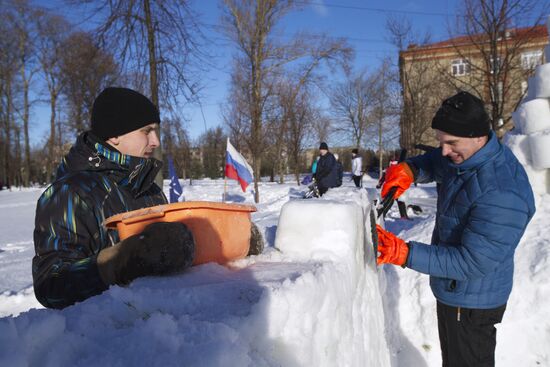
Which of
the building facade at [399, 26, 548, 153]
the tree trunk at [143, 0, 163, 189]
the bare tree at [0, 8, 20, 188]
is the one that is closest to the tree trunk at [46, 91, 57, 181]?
the bare tree at [0, 8, 20, 188]

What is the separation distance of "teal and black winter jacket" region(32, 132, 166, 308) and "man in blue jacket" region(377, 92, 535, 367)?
139 cm

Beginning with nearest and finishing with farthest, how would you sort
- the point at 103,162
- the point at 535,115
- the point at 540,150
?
the point at 103,162, the point at 540,150, the point at 535,115

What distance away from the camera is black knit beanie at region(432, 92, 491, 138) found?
194 centimetres

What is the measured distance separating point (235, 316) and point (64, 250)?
739 mm

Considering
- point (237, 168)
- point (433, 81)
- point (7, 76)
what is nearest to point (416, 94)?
point (433, 81)

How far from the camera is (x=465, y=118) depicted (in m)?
Result: 1.94

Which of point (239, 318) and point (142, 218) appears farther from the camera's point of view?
point (142, 218)

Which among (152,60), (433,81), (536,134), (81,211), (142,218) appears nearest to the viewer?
(142,218)

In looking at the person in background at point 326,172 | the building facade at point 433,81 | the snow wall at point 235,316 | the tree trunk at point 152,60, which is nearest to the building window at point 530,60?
the building facade at point 433,81

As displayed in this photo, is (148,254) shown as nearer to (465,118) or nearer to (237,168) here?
(465,118)

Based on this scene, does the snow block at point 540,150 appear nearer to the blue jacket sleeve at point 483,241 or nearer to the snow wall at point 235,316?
the blue jacket sleeve at point 483,241

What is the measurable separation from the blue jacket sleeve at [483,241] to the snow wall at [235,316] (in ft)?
1.71

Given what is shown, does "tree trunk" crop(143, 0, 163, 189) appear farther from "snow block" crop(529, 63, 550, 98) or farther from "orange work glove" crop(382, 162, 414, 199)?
"snow block" crop(529, 63, 550, 98)

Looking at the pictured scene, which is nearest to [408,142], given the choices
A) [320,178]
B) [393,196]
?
[320,178]
